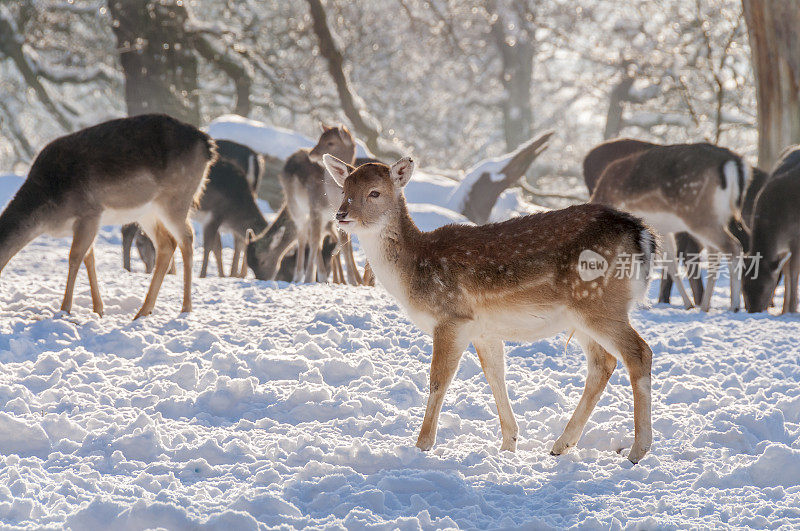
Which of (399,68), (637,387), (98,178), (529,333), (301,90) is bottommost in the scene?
(637,387)

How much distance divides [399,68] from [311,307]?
75.2ft

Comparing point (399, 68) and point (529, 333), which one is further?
point (399, 68)

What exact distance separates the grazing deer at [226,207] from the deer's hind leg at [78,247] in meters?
4.85

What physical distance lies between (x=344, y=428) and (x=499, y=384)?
2.96 ft

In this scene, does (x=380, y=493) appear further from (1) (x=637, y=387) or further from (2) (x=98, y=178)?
(2) (x=98, y=178)

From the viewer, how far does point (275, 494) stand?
3609mm

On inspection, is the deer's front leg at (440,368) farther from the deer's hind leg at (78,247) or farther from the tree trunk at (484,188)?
the tree trunk at (484,188)

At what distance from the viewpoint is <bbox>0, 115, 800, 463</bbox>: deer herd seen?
4.35 meters

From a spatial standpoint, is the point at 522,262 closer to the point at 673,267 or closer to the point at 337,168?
the point at 337,168

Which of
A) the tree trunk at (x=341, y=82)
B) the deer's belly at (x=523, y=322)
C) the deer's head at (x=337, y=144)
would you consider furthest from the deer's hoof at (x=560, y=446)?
the tree trunk at (x=341, y=82)

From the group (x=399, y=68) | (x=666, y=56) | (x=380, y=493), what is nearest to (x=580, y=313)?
(x=380, y=493)

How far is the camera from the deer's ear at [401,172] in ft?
15.8

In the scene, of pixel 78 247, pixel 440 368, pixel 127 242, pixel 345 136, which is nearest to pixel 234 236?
pixel 127 242

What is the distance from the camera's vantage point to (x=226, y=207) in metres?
12.7
